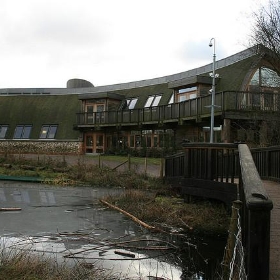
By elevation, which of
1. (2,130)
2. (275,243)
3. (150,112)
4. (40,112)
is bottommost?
(275,243)

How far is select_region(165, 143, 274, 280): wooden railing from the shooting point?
9.32ft

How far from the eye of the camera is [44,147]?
1570 inches

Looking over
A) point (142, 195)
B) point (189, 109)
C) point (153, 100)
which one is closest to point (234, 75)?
point (189, 109)

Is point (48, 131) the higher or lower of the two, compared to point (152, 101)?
lower

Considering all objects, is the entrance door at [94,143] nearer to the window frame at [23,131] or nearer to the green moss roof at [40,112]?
the green moss roof at [40,112]

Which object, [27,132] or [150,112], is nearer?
[150,112]

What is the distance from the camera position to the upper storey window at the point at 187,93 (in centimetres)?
3069

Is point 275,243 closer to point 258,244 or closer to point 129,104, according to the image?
point 258,244

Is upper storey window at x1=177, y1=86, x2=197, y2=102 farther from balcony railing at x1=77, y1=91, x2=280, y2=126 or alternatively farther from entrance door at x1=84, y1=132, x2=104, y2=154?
entrance door at x1=84, y1=132, x2=104, y2=154

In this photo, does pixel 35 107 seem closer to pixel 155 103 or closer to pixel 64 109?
pixel 64 109

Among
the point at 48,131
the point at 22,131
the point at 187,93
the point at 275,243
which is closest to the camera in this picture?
the point at 275,243

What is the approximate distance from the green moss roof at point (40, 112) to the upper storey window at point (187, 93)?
12.9 meters

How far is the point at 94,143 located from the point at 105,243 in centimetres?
3265

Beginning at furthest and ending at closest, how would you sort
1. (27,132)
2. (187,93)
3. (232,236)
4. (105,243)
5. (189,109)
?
(27,132) < (187,93) < (189,109) < (105,243) < (232,236)
